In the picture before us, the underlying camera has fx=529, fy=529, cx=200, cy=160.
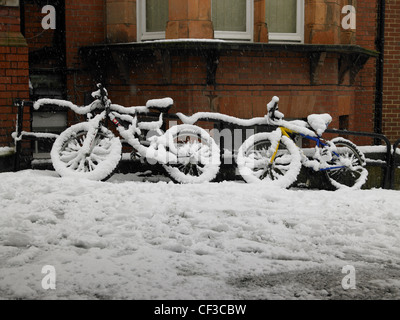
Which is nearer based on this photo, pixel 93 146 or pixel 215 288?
pixel 215 288

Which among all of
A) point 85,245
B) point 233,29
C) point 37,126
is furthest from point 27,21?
point 85,245

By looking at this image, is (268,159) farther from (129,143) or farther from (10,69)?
(10,69)

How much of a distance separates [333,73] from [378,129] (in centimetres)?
224

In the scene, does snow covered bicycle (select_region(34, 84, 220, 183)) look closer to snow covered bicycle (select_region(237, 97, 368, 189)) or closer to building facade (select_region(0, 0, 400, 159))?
snow covered bicycle (select_region(237, 97, 368, 189))

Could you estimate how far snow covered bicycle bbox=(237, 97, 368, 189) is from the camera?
6.45 m

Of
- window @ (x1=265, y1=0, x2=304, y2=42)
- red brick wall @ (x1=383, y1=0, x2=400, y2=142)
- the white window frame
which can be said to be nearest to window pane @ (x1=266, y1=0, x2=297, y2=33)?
window @ (x1=265, y1=0, x2=304, y2=42)

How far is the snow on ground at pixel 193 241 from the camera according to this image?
306 cm

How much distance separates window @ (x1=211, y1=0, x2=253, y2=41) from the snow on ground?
9.67 feet

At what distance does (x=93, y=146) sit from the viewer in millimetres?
6496

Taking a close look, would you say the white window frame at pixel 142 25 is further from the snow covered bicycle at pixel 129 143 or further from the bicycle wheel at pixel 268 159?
the bicycle wheel at pixel 268 159

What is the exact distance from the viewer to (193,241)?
3.98 m

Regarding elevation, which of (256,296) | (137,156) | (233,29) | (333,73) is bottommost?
(256,296)

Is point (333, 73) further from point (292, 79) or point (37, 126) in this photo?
point (37, 126)

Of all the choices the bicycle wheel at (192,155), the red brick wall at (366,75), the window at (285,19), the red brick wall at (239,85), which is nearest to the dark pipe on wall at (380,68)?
the red brick wall at (366,75)
